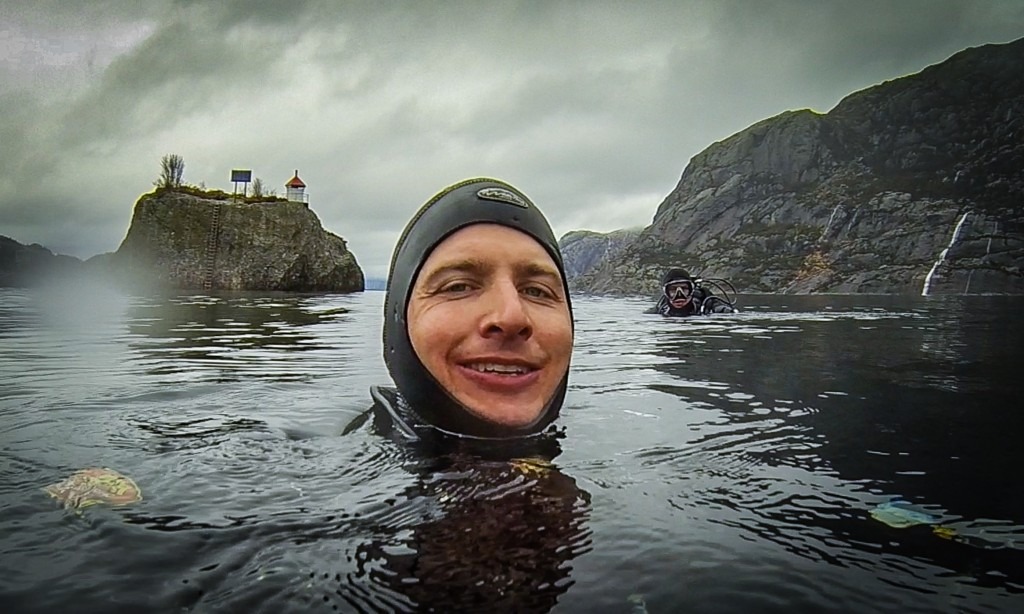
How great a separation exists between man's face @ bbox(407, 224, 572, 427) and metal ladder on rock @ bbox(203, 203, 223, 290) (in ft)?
170

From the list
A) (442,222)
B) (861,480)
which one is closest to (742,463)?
(861,480)

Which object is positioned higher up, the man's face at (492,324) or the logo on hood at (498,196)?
the logo on hood at (498,196)

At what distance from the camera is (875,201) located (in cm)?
13900

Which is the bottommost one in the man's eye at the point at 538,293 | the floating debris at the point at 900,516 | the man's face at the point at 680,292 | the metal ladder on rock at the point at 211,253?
the floating debris at the point at 900,516

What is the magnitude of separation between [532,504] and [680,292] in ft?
67.6

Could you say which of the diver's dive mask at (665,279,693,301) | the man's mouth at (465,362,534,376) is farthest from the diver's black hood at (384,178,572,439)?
the diver's dive mask at (665,279,693,301)

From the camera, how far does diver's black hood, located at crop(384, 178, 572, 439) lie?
396 cm

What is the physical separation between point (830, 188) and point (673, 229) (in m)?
42.9

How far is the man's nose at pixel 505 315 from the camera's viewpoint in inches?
146

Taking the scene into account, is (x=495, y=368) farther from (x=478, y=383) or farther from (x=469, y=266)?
(x=469, y=266)

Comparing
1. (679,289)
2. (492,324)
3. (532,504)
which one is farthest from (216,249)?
(532,504)

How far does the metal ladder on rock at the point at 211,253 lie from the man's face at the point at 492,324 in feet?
170

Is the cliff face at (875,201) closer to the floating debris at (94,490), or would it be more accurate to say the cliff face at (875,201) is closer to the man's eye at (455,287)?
the man's eye at (455,287)

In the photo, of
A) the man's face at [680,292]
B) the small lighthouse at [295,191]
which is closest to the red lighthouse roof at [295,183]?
the small lighthouse at [295,191]
